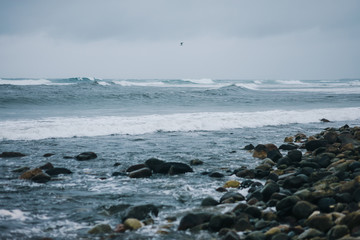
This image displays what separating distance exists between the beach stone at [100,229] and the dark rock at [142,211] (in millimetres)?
313

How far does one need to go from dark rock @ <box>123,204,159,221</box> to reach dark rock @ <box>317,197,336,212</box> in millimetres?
2068

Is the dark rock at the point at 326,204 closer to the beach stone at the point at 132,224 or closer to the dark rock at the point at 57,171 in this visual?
the beach stone at the point at 132,224

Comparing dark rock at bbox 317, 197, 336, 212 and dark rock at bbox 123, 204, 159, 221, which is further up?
dark rock at bbox 317, 197, 336, 212

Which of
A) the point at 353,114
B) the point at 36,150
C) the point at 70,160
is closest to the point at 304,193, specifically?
the point at 70,160

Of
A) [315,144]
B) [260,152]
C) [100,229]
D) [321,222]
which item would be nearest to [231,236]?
[321,222]

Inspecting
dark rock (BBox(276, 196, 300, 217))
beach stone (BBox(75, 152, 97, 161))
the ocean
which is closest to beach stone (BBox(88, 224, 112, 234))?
the ocean

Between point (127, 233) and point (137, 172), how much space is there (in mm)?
2480

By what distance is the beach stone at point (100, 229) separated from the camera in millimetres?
3914

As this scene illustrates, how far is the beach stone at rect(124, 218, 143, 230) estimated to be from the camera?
4.02 m

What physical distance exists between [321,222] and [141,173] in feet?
11.7

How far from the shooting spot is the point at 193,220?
4094 millimetres

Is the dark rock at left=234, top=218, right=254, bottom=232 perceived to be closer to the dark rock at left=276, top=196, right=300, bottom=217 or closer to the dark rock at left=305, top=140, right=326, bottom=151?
the dark rock at left=276, top=196, right=300, bottom=217

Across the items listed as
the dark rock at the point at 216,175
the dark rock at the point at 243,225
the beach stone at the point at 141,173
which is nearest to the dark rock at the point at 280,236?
the dark rock at the point at 243,225

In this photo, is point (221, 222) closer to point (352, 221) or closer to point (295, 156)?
point (352, 221)
